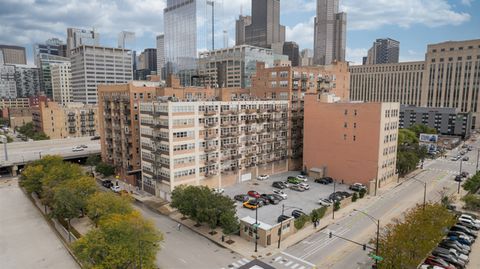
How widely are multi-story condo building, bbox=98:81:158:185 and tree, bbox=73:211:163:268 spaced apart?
3883 centimetres

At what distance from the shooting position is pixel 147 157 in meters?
66.2

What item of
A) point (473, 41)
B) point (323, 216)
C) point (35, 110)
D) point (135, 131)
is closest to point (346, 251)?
point (323, 216)

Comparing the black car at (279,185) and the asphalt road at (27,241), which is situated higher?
the black car at (279,185)

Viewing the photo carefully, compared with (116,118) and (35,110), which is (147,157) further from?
(35,110)

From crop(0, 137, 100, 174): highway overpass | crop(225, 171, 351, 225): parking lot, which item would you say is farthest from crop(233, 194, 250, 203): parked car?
crop(0, 137, 100, 174): highway overpass

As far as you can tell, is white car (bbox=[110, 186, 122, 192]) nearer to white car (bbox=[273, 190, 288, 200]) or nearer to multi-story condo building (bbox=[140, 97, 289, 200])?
multi-story condo building (bbox=[140, 97, 289, 200])

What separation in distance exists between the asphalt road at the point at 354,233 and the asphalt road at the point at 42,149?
263 feet

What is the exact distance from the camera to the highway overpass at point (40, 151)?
8803cm

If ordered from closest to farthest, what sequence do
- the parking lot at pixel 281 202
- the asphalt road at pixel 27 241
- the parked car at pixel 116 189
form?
the asphalt road at pixel 27 241 < the parking lot at pixel 281 202 < the parked car at pixel 116 189

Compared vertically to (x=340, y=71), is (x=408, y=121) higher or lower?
lower

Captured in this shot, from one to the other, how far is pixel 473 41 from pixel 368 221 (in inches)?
6706

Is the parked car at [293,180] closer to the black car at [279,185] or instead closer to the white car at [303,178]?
the white car at [303,178]

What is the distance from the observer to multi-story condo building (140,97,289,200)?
2375 inches

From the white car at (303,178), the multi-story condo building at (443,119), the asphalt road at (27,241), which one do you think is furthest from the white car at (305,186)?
the multi-story condo building at (443,119)
